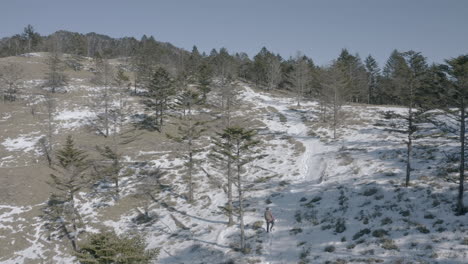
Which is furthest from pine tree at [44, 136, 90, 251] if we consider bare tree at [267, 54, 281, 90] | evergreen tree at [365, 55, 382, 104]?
evergreen tree at [365, 55, 382, 104]

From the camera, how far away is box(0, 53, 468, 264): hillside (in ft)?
59.8

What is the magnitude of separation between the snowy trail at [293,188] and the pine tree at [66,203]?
18.3 meters

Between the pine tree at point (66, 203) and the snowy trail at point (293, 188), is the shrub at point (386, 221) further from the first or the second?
the pine tree at point (66, 203)

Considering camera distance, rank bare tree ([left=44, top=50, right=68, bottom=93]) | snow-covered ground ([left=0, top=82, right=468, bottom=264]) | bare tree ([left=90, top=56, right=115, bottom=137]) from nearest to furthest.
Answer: snow-covered ground ([left=0, top=82, right=468, bottom=264]) → bare tree ([left=90, top=56, right=115, bottom=137]) → bare tree ([left=44, top=50, right=68, bottom=93])

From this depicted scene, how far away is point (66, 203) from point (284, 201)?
24541mm

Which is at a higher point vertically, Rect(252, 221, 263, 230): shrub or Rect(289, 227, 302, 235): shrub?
Rect(289, 227, 302, 235): shrub

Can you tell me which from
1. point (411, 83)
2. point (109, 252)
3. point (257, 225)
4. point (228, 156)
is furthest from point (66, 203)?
point (411, 83)

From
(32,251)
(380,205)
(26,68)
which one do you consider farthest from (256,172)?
(26,68)

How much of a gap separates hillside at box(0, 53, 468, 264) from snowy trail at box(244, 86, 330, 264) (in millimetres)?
113

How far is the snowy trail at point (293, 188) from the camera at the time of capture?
65.0 ft

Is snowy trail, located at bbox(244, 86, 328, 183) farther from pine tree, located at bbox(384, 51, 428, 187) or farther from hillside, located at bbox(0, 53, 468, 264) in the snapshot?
pine tree, located at bbox(384, 51, 428, 187)

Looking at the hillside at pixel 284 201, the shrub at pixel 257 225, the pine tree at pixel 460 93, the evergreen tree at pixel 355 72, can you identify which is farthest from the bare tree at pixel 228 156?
the evergreen tree at pixel 355 72

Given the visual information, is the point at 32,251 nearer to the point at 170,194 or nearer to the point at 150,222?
the point at 150,222

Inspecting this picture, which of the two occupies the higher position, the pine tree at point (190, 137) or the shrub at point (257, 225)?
the pine tree at point (190, 137)
